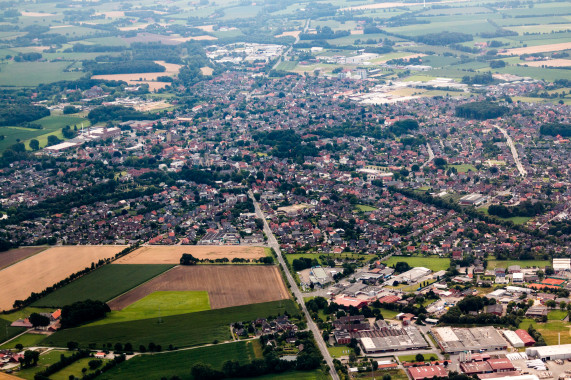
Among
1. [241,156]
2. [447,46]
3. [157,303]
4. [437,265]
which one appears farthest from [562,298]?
[447,46]

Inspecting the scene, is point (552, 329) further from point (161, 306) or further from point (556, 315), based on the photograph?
point (161, 306)

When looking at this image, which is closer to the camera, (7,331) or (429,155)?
(7,331)

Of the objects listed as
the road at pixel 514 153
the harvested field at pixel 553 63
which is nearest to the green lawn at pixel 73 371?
the road at pixel 514 153

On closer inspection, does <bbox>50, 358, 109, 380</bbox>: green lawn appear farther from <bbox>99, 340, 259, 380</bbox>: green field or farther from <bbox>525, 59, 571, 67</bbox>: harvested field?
<bbox>525, 59, 571, 67</bbox>: harvested field

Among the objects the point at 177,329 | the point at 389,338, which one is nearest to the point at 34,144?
the point at 177,329

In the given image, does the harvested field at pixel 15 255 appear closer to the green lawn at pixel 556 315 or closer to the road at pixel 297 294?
the road at pixel 297 294

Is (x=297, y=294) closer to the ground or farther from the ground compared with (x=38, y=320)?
closer to the ground
